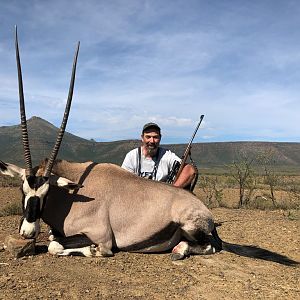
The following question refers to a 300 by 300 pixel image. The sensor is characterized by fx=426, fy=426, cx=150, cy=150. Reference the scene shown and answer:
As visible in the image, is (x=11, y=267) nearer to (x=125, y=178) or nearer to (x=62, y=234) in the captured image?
(x=62, y=234)

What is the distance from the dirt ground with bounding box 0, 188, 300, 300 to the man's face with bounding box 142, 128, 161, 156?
6.83ft

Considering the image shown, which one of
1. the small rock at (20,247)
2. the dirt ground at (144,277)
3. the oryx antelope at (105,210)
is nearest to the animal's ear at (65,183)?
the oryx antelope at (105,210)

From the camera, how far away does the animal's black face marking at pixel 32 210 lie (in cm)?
547

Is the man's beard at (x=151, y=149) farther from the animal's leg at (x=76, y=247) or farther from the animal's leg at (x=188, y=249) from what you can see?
the animal's leg at (x=76, y=247)

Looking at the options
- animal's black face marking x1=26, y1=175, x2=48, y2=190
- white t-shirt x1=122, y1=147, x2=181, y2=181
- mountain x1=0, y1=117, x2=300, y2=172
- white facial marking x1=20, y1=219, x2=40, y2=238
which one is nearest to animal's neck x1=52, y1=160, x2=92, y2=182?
animal's black face marking x1=26, y1=175, x2=48, y2=190

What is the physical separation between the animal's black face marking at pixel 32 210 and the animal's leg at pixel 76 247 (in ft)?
1.67

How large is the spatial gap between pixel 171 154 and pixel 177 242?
189 cm

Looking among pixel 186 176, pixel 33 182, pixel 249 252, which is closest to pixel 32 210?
pixel 33 182

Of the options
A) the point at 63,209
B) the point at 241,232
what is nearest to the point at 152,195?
the point at 63,209

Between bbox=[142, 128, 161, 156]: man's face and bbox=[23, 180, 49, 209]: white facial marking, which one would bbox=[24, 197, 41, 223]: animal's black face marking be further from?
bbox=[142, 128, 161, 156]: man's face

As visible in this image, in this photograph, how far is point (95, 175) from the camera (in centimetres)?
633

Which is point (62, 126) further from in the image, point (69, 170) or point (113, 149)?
point (113, 149)

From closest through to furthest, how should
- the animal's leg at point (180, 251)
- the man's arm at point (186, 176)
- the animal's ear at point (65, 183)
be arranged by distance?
the animal's ear at point (65, 183) < the animal's leg at point (180, 251) < the man's arm at point (186, 176)

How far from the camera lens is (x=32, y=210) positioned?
5.48 m
